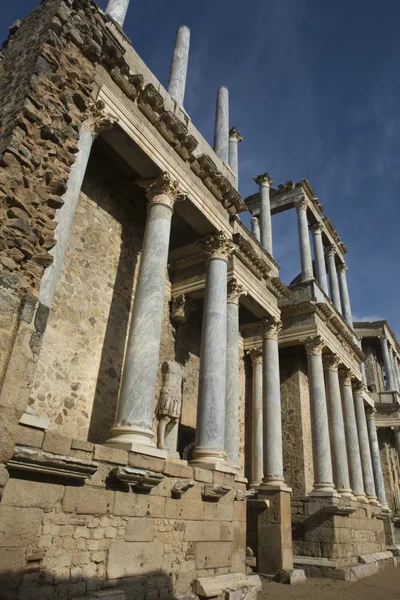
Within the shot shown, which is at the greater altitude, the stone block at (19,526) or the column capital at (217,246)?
the column capital at (217,246)

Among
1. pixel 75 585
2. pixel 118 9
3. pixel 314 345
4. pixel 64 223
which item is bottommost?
pixel 75 585

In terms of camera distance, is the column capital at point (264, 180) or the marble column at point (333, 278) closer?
the column capital at point (264, 180)

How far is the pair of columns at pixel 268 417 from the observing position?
12930mm

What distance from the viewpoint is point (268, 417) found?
1338 cm

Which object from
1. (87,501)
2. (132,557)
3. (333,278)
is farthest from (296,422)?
(87,501)

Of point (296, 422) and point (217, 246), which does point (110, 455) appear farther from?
point (296, 422)

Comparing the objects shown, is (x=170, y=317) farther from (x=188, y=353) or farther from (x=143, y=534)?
(x=143, y=534)

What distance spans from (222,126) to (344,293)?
12.8 m

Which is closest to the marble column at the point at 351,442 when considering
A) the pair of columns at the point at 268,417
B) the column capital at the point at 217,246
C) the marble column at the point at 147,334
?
the pair of columns at the point at 268,417

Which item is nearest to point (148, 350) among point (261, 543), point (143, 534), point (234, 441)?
point (143, 534)

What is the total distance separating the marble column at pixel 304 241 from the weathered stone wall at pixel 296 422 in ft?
9.93

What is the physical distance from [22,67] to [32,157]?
159 cm

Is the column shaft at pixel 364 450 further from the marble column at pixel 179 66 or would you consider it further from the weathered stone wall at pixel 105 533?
the marble column at pixel 179 66

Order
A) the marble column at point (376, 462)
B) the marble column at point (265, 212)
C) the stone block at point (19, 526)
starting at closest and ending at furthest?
1. the stone block at point (19, 526)
2. the marble column at point (265, 212)
3. the marble column at point (376, 462)
